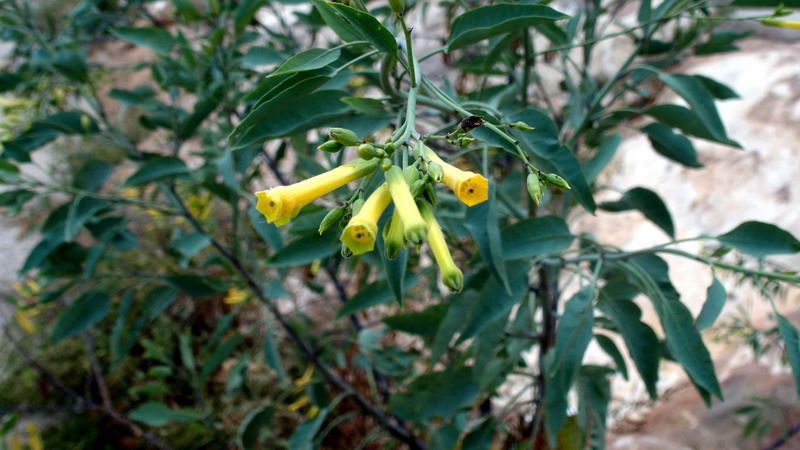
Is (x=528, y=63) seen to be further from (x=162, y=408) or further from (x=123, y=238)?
(x=162, y=408)

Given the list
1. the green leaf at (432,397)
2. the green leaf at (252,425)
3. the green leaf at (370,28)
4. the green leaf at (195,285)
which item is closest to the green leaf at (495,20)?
the green leaf at (370,28)

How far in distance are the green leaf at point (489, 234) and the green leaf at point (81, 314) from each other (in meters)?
0.90

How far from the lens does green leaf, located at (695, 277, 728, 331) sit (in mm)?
701

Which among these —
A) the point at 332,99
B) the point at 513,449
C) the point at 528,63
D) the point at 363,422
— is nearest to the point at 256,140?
the point at 332,99

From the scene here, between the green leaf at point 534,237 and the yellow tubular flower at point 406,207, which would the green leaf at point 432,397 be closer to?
the green leaf at point 534,237

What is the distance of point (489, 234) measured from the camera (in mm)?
692

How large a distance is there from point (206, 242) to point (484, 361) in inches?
23.9

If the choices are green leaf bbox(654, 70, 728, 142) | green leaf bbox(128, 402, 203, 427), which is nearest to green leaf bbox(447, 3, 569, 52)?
green leaf bbox(654, 70, 728, 142)

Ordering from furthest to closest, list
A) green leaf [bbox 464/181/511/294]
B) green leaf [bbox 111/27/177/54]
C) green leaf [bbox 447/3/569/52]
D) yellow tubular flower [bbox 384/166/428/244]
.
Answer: green leaf [bbox 111/27/177/54], green leaf [bbox 464/181/511/294], green leaf [bbox 447/3/569/52], yellow tubular flower [bbox 384/166/428/244]

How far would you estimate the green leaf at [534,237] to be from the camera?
0.78 metres

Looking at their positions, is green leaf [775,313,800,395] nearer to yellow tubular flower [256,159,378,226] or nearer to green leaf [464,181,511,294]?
green leaf [464,181,511,294]

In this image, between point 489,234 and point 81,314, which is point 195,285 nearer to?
point 81,314

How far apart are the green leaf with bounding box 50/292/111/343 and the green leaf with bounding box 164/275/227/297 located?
182 millimetres

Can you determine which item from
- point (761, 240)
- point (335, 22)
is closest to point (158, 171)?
point (335, 22)
